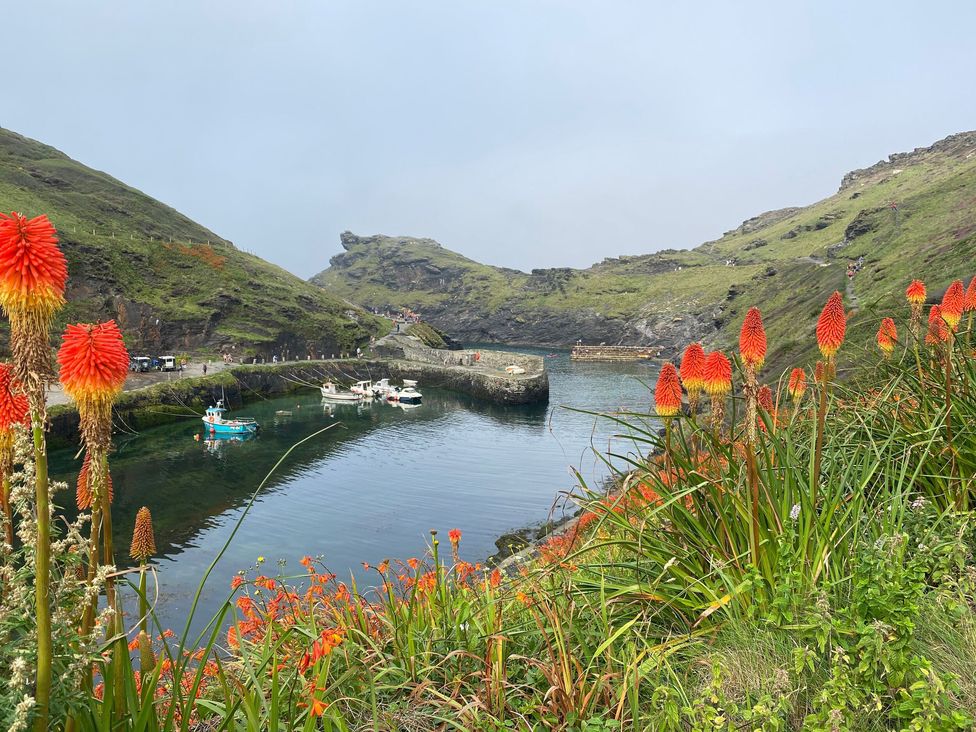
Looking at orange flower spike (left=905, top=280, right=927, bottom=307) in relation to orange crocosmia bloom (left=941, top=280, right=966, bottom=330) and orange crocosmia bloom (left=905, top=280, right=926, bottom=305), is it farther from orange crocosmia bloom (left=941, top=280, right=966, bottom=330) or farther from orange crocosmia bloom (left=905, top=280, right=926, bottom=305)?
orange crocosmia bloom (left=941, top=280, right=966, bottom=330)

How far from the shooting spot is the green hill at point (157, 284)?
70.9 metres

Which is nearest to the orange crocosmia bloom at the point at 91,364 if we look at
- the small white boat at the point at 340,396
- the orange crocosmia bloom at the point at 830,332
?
the orange crocosmia bloom at the point at 830,332

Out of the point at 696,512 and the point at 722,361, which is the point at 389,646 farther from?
the point at 722,361

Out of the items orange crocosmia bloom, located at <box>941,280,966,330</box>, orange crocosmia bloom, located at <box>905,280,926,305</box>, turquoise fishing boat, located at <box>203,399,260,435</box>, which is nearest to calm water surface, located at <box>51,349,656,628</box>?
turquoise fishing boat, located at <box>203,399,260,435</box>

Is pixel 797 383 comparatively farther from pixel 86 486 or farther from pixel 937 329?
pixel 86 486

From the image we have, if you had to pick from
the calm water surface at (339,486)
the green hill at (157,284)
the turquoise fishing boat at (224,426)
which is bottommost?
the calm water surface at (339,486)

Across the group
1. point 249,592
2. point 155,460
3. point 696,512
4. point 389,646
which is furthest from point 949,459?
point 155,460

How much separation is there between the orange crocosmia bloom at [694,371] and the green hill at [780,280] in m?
20.5

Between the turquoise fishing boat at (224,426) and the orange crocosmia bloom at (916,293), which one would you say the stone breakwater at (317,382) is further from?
the orange crocosmia bloom at (916,293)

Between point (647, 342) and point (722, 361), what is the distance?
130 metres

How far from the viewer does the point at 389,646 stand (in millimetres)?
4527

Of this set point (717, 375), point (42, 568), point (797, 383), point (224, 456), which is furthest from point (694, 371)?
point (224, 456)

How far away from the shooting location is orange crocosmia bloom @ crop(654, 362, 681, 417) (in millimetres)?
4332

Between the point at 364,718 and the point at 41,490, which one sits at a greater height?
the point at 41,490
